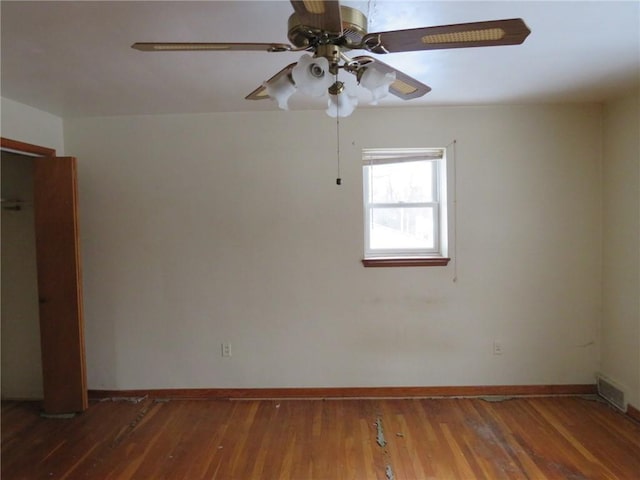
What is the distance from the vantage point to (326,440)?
7.73 feet

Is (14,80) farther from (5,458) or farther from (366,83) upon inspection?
(5,458)

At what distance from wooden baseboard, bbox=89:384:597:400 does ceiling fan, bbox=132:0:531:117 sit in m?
2.42

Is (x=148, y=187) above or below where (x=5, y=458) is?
above

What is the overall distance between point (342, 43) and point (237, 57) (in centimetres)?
91

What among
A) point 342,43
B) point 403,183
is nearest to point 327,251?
point 403,183

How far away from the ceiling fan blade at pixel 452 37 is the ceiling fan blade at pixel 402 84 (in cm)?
5

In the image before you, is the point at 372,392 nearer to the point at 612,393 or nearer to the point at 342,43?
the point at 612,393

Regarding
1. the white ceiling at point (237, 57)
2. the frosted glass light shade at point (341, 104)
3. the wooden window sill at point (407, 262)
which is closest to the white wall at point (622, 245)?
the white ceiling at point (237, 57)

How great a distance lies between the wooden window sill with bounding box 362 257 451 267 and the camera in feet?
9.34

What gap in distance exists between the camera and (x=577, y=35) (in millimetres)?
1683

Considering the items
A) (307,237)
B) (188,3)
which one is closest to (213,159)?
(307,237)

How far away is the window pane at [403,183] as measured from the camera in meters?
2.97

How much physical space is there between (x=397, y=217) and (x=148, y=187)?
2.14m

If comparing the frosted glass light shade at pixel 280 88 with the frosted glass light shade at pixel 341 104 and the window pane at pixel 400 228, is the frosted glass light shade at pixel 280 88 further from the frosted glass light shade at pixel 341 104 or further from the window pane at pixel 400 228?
the window pane at pixel 400 228
